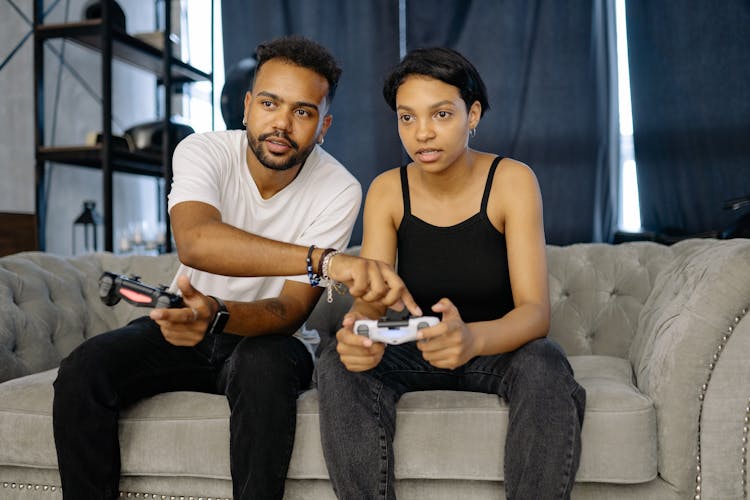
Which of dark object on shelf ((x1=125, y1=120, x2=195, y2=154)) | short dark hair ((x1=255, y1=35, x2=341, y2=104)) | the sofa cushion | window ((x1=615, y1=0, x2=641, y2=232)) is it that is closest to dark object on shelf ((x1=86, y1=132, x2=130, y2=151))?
dark object on shelf ((x1=125, y1=120, x2=195, y2=154))

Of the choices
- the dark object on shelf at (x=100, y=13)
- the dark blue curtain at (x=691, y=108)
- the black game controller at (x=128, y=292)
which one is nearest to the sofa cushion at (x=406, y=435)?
the black game controller at (x=128, y=292)

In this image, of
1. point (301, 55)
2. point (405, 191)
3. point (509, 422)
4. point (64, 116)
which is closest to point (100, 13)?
point (64, 116)

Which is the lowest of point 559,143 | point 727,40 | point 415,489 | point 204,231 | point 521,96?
point 415,489

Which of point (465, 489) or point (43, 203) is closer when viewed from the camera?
point (465, 489)

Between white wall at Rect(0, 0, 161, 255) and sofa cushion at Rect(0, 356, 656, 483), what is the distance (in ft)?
6.86

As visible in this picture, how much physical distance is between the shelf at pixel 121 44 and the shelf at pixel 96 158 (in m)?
0.44

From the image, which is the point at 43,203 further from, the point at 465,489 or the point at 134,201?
the point at 465,489

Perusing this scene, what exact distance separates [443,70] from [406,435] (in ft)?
2.49

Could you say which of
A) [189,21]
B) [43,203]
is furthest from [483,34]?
[43,203]

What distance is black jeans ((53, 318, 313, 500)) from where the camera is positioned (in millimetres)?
1225

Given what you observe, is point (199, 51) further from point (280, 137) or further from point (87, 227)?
point (280, 137)

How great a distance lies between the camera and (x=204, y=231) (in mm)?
1347

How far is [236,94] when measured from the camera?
2.81 meters

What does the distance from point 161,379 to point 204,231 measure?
345 millimetres
